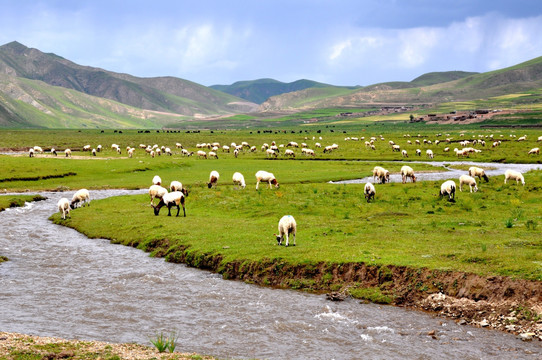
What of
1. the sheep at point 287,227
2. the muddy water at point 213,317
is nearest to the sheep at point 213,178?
the muddy water at point 213,317

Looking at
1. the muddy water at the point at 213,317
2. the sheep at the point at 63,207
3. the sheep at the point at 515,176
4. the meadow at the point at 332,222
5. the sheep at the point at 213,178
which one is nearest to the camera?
the muddy water at the point at 213,317

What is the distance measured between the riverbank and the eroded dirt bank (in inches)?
353

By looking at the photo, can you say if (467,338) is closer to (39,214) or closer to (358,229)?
(358,229)

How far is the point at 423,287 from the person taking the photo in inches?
814

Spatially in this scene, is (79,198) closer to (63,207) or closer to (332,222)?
(63,207)

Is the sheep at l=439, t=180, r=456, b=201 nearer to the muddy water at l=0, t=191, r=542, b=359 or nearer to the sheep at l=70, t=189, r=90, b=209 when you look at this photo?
the muddy water at l=0, t=191, r=542, b=359

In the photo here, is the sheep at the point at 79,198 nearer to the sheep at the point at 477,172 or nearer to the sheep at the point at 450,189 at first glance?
the sheep at the point at 450,189

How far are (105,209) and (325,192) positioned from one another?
750 inches

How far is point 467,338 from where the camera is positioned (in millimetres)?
16641

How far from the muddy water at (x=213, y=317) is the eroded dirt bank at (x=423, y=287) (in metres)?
0.72

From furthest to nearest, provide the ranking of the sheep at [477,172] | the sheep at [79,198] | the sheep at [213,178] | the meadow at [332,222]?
the sheep at [213,178] → the sheep at [477,172] → the sheep at [79,198] → the meadow at [332,222]

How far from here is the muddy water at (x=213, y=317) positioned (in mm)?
15906

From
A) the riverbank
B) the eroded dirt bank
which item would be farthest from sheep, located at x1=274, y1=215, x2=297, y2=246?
the riverbank

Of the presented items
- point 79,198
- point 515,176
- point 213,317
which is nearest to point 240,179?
point 79,198
